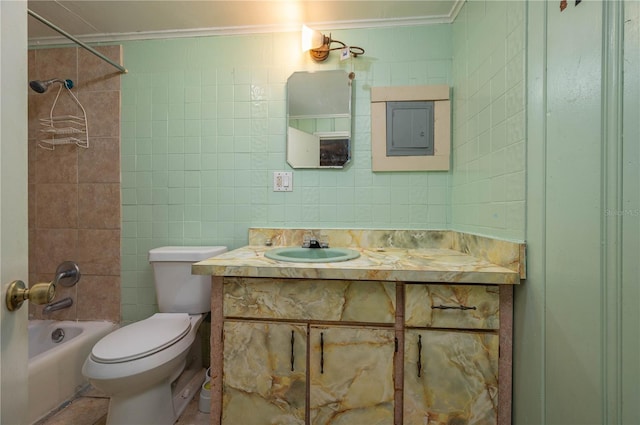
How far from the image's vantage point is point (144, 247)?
168cm

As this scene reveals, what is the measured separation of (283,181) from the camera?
5.28 feet

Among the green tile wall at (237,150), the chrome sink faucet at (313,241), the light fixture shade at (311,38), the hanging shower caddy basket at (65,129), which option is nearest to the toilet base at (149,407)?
the green tile wall at (237,150)

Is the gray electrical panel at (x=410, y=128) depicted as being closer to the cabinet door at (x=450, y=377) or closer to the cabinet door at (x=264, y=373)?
the cabinet door at (x=450, y=377)

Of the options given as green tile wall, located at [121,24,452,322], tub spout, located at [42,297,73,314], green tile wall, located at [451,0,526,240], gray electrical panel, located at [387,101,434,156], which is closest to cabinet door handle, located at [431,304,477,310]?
green tile wall, located at [451,0,526,240]

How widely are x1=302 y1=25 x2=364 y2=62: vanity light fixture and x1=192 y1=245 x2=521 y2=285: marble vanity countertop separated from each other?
118 centimetres

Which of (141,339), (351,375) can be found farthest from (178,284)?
(351,375)

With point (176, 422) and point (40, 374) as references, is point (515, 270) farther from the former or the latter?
point (40, 374)

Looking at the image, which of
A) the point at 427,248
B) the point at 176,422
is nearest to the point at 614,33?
the point at 427,248

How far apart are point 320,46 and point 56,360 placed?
2.16 metres

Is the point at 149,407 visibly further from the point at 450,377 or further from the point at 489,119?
the point at 489,119

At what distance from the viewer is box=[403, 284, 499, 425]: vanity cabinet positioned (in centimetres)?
97

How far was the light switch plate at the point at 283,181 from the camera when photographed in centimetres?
161

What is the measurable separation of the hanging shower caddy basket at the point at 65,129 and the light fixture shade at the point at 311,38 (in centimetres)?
143

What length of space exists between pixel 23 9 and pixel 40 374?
161 cm
